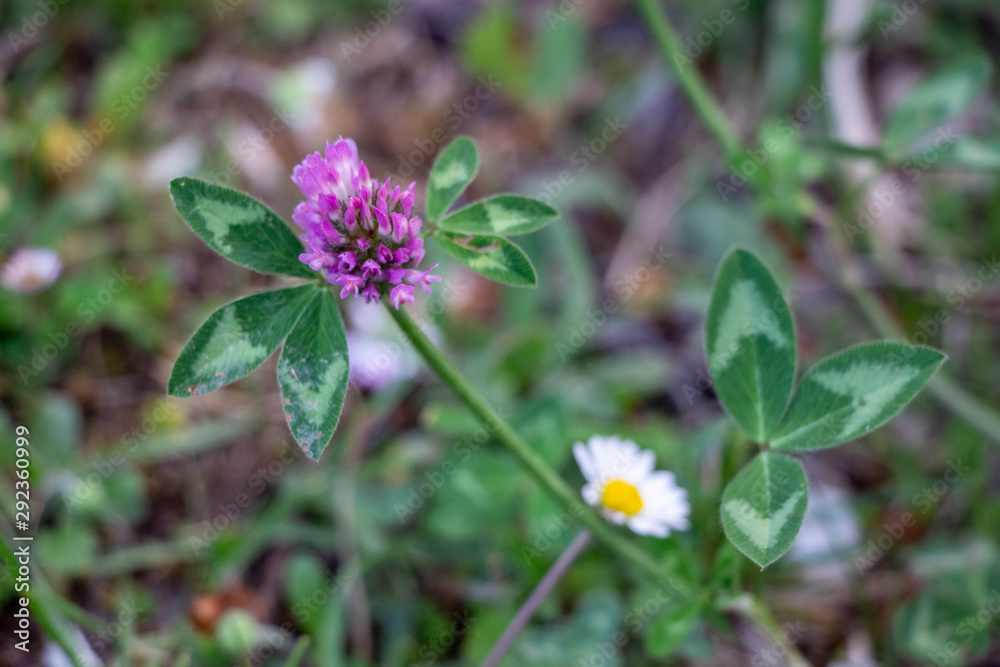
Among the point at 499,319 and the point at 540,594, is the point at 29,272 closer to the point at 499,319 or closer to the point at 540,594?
the point at 499,319

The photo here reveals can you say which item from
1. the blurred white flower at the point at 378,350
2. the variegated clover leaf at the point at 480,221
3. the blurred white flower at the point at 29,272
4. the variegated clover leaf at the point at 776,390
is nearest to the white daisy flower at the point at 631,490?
the variegated clover leaf at the point at 776,390

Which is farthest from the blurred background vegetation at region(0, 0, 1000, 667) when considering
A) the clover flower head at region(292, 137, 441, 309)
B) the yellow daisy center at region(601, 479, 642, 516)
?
the clover flower head at region(292, 137, 441, 309)

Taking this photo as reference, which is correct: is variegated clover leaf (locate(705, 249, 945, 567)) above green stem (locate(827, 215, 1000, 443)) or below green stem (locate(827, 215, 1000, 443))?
above

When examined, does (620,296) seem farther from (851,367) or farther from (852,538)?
(851,367)

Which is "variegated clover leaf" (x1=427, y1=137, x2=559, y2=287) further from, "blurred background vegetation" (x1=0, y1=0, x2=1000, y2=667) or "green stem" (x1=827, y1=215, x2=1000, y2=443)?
"green stem" (x1=827, y1=215, x2=1000, y2=443)

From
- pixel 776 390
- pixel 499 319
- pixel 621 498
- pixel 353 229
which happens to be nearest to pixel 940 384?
pixel 776 390

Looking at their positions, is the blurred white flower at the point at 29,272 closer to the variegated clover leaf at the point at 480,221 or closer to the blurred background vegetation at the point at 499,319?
the blurred background vegetation at the point at 499,319

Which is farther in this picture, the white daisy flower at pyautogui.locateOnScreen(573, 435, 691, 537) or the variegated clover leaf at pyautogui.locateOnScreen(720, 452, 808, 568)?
the white daisy flower at pyautogui.locateOnScreen(573, 435, 691, 537)
